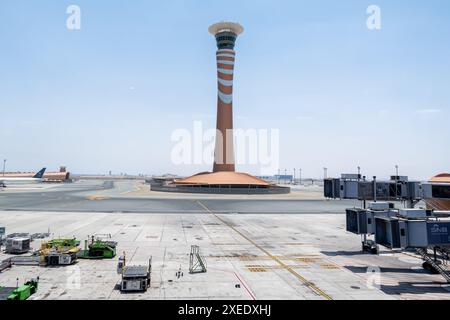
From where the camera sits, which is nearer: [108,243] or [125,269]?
[125,269]

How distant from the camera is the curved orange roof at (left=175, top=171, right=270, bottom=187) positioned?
4146 inches

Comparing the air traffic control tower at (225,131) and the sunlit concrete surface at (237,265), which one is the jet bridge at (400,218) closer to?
the sunlit concrete surface at (237,265)

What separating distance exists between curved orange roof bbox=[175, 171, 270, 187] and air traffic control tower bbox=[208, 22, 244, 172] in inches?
148

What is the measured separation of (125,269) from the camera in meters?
17.9

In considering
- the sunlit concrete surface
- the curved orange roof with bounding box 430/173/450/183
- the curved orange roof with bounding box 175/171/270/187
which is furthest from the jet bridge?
the curved orange roof with bounding box 175/171/270/187

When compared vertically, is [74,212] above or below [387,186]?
below

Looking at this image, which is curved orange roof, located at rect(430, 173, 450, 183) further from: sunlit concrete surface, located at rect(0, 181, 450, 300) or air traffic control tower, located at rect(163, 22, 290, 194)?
air traffic control tower, located at rect(163, 22, 290, 194)

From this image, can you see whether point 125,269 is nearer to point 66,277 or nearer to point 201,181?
point 66,277

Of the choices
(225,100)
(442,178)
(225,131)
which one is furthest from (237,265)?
(225,100)

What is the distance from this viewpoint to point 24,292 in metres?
15.7

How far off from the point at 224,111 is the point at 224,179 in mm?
25627

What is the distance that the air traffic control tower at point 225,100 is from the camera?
112 metres
